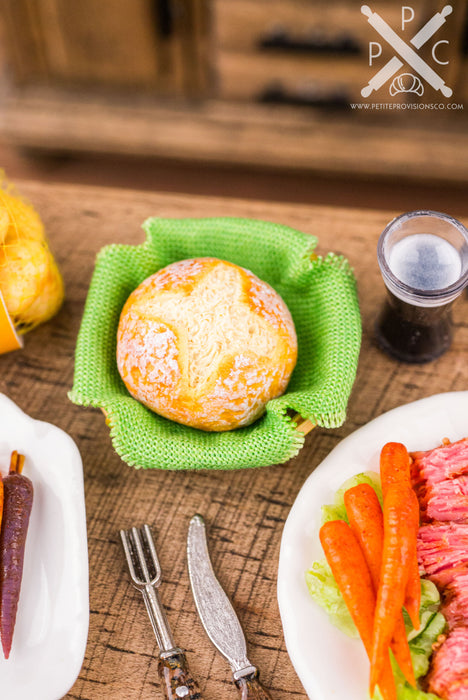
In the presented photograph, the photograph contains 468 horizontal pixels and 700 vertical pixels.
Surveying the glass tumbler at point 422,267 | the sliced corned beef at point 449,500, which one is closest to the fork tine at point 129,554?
the sliced corned beef at point 449,500

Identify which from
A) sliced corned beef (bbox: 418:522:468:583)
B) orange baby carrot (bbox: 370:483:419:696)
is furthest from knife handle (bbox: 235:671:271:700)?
sliced corned beef (bbox: 418:522:468:583)

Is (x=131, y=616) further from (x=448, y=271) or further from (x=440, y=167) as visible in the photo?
(x=440, y=167)

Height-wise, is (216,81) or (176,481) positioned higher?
(216,81)

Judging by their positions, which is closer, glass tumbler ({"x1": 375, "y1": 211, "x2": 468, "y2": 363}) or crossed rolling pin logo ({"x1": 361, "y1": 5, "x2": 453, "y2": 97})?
glass tumbler ({"x1": 375, "y1": 211, "x2": 468, "y2": 363})

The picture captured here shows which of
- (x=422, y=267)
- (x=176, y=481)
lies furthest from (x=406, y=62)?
(x=176, y=481)

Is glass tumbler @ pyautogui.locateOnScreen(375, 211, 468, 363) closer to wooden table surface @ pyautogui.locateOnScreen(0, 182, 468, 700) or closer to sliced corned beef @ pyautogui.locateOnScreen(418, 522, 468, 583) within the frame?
wooden table surface @ pyautogui.locateOnScreen(0, 182, 468, 700)

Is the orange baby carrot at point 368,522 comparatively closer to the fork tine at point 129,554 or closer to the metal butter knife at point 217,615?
the metal butter knife at point 217,615

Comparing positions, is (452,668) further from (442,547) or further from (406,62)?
(406,62)
